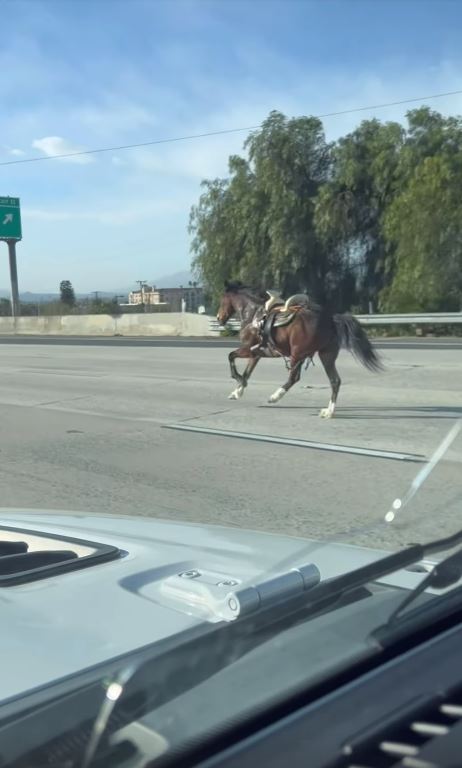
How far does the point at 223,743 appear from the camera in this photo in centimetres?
157

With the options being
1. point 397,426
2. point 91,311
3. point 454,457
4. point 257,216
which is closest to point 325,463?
point 454,457

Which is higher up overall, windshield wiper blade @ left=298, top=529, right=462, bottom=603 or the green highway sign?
the green highway sign

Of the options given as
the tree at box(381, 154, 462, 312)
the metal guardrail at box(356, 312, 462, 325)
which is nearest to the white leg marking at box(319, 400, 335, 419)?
the metal guardrail at box(356, 312, 462, 325)

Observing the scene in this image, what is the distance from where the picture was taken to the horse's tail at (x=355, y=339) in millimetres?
11852

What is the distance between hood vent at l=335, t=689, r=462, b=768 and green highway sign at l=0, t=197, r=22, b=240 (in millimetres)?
52676

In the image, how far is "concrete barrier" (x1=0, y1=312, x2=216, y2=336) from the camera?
125 ft

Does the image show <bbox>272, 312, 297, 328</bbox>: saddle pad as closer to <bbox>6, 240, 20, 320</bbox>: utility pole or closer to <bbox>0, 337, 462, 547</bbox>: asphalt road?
<bbox>0, 337, 462, 547</bbox>: asphalt road

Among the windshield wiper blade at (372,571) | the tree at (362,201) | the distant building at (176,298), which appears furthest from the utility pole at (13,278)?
the windshield wiper blade at (372,571)

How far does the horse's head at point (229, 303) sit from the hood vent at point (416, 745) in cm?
1150

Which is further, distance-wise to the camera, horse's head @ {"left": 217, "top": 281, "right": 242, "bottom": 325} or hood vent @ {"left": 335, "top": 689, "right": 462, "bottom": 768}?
horse's head @ {"left": 217, "top": 281, "right": 242, "bottom": 325}

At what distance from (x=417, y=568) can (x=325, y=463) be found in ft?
21.2

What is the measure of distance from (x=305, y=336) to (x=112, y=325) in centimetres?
3134

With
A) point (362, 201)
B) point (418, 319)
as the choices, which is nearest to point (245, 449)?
point (418, 319)

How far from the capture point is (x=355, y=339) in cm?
1191
